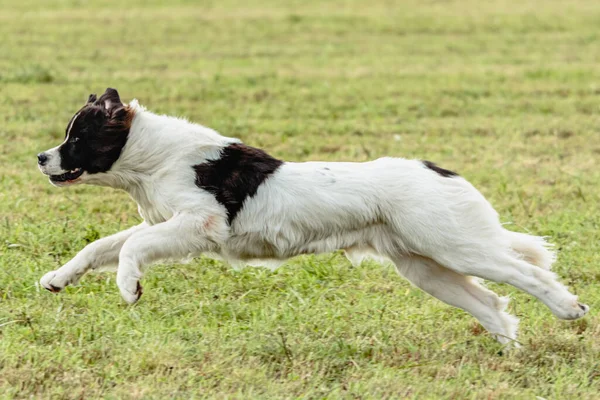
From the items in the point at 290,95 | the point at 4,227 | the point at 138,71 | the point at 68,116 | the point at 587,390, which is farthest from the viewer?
the point at 138,71

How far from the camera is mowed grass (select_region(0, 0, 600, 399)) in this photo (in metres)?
5.10

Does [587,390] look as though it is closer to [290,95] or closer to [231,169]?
[231,169]

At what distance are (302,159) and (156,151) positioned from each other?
4749 mm

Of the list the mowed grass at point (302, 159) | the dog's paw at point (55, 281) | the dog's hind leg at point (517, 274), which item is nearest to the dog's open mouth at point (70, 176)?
the dog's paw at point (55, 281)

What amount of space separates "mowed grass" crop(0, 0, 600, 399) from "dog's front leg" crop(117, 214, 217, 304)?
0.37 metres

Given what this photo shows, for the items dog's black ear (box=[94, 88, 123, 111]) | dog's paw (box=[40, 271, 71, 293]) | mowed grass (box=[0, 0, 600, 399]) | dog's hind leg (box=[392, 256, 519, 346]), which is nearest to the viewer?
mowed grass (box=[0, 0, 600, 399])

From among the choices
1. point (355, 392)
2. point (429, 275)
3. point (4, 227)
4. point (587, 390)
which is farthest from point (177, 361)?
point (4, 227)

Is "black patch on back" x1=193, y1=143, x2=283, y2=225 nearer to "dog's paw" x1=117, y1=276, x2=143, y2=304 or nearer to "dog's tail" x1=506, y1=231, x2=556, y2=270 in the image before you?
"dog's paw" x1=117, y1=276, x2=143, y2=304

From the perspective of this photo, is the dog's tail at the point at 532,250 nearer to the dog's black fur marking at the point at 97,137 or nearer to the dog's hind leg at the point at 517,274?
the dog's hind leg at the point at 517,274

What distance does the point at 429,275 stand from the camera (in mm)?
5785

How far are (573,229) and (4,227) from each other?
4.22 metres

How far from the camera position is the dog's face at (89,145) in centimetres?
554

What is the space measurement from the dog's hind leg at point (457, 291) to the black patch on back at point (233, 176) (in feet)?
2.99

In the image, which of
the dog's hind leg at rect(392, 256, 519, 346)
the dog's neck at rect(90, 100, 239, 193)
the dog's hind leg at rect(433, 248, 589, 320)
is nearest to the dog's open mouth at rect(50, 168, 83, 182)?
the dog's neck at rect(90, 100, 239, 193)
